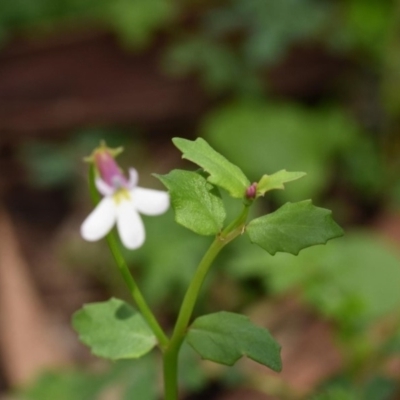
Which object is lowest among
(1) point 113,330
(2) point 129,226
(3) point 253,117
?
(3) point 253,117

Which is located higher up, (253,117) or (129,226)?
(129,226)

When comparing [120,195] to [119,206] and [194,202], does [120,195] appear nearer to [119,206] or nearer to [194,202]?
[119,206]

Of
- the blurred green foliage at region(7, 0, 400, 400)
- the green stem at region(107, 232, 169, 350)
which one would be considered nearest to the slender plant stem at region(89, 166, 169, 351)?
the green stem at region(107, 232, 169, 350)

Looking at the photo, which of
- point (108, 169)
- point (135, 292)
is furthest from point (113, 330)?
point (108, 169)

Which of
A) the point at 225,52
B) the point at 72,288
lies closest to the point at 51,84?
the point at 225,52

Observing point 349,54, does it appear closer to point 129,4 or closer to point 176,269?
point 129,4

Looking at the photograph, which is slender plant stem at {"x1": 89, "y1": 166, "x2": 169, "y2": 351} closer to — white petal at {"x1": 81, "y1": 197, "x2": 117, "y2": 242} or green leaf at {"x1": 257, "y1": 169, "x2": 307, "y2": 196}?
white petal at {"x1": 81, "y1": 197, "x2": 117, "y2": 242}
